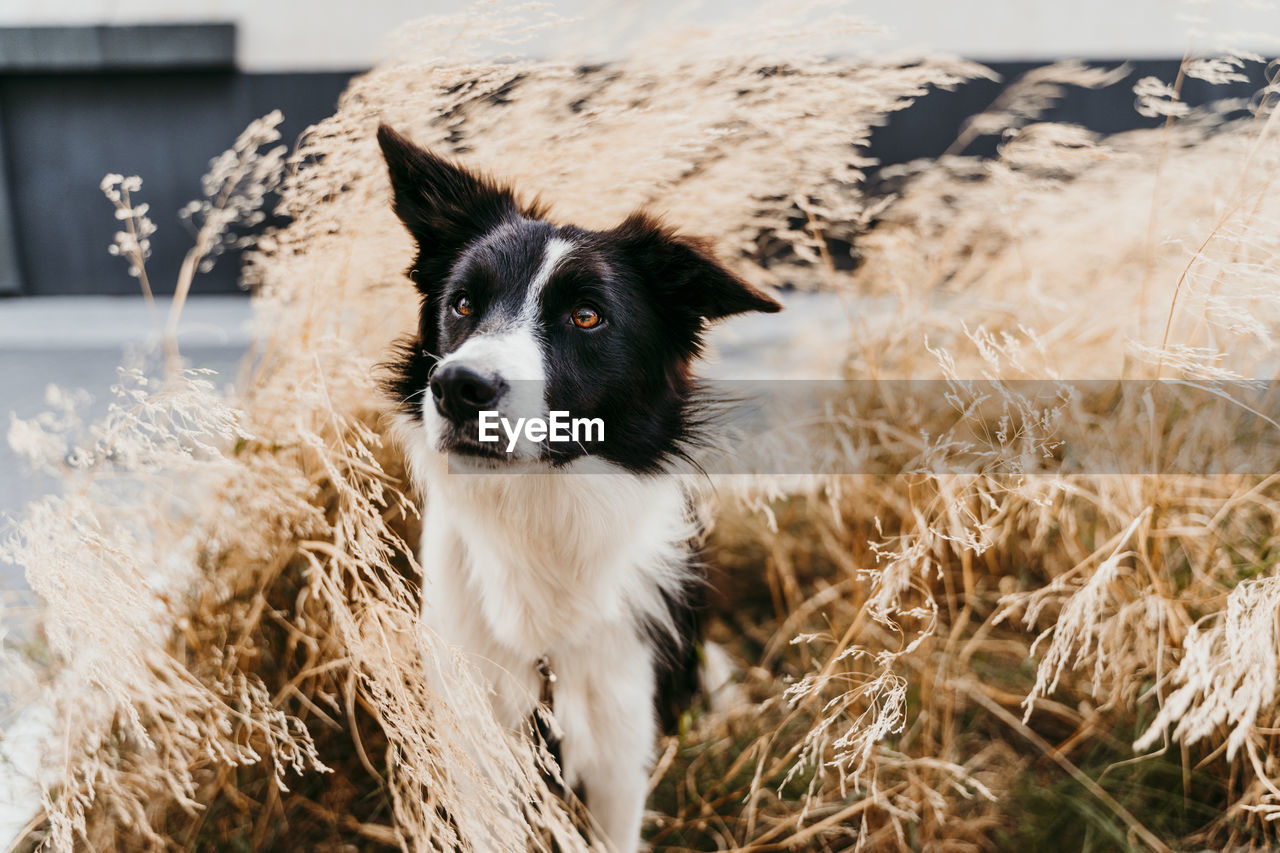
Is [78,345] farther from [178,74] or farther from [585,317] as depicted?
[585,317]

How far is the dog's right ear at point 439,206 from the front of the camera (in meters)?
1.68

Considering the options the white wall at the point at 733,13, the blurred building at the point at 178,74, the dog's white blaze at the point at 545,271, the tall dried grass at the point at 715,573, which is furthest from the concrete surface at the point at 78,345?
the dog's white blaze at the point at 545,271

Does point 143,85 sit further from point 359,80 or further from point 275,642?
point 275,642

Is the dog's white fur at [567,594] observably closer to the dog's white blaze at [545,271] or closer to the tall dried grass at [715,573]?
the tall dried grass at [715,573]

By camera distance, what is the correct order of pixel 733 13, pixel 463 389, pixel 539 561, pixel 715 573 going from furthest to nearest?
pixel 733 13, pixel 715 573, pixel 539 561, pixel 463 389

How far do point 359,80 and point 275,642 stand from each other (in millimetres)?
1447

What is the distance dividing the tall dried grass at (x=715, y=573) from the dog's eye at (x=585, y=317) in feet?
1.57

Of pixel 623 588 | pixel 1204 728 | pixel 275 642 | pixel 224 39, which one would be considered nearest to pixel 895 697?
pixel 623 588

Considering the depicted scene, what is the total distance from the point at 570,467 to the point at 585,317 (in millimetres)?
→ 298

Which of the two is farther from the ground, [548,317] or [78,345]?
[548,317]

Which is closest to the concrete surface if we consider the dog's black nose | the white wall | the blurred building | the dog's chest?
the blurred building

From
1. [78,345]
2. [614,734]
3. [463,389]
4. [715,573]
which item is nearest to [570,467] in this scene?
[463,389]

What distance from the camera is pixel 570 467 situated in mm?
1607

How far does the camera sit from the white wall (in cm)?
524
